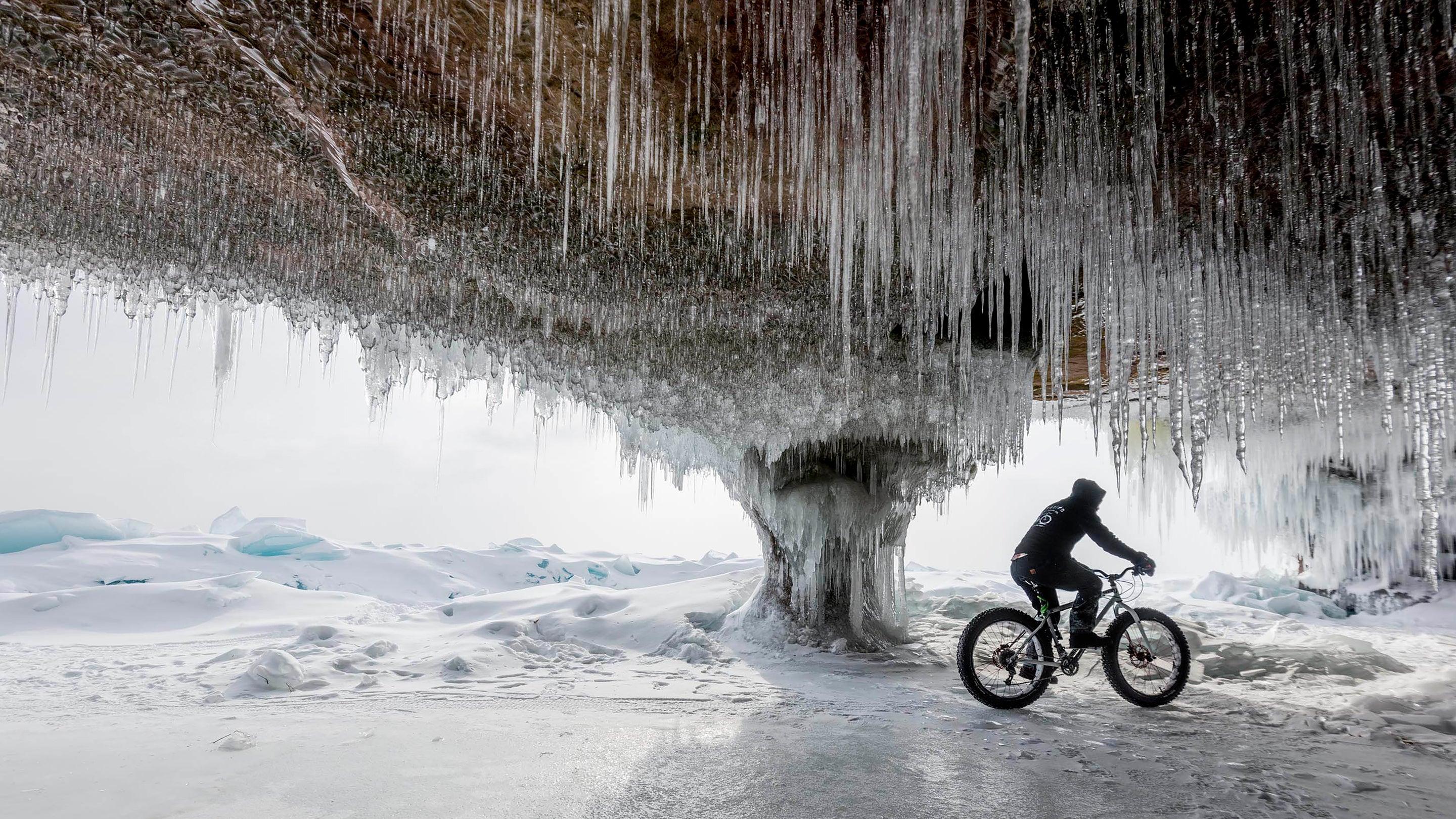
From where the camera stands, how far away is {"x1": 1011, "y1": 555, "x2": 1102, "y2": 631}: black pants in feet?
16.2

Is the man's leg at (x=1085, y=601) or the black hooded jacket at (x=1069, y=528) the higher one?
the black hooded jacket at (x=1069, y=528)

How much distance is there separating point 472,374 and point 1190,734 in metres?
6.82

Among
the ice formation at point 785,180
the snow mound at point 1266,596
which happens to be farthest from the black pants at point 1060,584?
the snow mound at point 1266,596

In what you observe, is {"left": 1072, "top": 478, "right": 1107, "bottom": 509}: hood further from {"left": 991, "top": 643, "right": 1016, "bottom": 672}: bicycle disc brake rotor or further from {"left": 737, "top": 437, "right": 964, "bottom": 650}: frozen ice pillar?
{"left": 737, "top": 437, "right": 964, "bottom": 650}: frozen ice pillar

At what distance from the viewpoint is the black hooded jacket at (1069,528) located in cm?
515

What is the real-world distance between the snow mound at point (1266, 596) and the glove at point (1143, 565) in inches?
484

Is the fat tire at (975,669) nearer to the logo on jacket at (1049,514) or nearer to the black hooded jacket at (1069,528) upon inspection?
the black hooded jacket at (1069,528)

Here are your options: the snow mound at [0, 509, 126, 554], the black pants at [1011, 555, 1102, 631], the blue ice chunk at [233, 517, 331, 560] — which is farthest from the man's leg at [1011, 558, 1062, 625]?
the snow mound at [0, 509, 126, 554]

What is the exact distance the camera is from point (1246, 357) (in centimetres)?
476

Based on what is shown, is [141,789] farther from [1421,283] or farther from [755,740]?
[1421,283]

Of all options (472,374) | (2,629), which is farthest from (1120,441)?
(2,629)

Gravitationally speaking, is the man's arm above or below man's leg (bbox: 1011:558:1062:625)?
above

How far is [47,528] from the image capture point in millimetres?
17109

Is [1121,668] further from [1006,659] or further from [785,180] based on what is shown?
[785,180]
